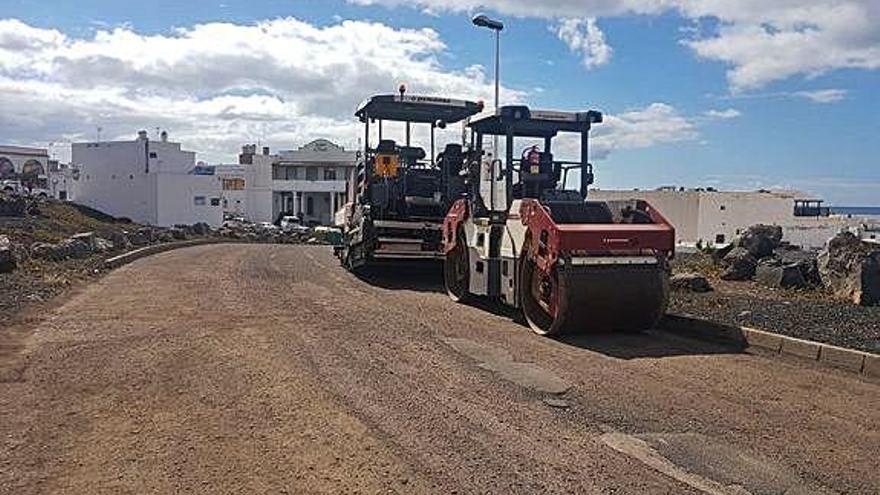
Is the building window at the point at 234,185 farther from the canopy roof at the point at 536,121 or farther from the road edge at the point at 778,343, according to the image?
the road edge at the point at 778,343

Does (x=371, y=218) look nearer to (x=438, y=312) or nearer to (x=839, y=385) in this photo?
(x=438, y=312)

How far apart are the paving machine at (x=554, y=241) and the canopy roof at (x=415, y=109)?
4536 mm

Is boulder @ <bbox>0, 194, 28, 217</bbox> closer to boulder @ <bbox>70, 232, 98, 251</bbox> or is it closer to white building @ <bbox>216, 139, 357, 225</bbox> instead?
boulder @ <bbox>70, 232, 98, 251</bbox>

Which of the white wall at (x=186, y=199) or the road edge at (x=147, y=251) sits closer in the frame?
the road edge at (x=147, y=251)

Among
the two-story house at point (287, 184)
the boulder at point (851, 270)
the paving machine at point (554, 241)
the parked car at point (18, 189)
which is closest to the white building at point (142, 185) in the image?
the parked car at point (18, 189)

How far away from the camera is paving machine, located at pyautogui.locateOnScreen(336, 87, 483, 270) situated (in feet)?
58.6

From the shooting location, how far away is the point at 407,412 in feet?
23.2

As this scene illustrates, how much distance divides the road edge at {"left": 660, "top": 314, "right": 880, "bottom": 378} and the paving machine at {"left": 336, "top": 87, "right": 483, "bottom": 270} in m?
Answer: 6.45

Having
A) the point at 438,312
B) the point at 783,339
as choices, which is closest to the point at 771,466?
the point at 783,339

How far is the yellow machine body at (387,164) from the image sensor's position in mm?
18500

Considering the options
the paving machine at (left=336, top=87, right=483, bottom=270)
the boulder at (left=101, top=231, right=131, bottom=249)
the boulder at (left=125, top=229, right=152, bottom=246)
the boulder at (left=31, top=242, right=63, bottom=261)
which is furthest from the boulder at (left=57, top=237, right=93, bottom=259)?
the paving machine at (left=336, top=87, right=483, bottom=270)

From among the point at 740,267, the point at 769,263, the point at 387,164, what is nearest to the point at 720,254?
the point at 740,267

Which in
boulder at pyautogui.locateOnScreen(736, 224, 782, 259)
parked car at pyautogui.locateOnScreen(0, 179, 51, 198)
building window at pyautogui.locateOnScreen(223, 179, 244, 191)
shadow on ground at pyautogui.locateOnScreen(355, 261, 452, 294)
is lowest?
shadow on ground at pyautogui.locateOnScreen(355, 261, 452, 294)

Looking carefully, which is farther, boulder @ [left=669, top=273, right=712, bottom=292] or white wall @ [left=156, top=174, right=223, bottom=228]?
white wall @ [left=156, top=174, right=223, bottom=228]
